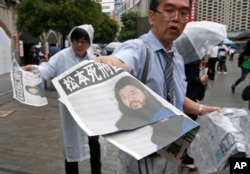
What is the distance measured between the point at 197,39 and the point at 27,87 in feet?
Answer: 5.29

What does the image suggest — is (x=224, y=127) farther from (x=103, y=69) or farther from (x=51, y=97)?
(x=51, y=97)

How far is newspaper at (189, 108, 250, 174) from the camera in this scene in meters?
1.38

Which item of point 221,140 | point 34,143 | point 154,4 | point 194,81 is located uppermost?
point 154,4

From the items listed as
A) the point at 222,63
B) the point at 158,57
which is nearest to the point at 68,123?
the point at 158,57

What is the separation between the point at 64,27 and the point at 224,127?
31.3 ft

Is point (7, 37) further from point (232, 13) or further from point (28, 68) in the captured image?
point (232, 13)

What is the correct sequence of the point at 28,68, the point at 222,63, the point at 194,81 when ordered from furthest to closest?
the point at 222,63
the point at 194,81
the point at 28,68

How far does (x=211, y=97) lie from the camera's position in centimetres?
860

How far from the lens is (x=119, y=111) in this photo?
49.6 inches

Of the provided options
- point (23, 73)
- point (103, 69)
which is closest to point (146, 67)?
point (103, 69)

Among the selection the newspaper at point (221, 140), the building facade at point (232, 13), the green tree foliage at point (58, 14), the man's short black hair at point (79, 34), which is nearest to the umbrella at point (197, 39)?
the man's short black hair at point (79, 34)

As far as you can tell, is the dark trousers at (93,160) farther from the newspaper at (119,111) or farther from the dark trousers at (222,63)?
the dark trousers at (222,63)

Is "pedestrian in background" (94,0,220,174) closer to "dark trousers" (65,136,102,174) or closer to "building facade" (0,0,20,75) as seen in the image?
"dark trousers" (65,136,102,174)

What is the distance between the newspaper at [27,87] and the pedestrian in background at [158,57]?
40.7 inches
